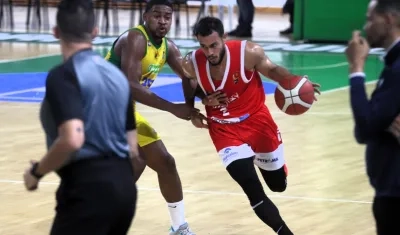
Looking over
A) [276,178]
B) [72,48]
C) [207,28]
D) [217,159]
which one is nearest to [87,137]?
[72,48]

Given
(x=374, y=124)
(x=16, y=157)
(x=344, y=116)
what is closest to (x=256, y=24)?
(x=344, y=116)

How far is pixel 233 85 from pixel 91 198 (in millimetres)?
2931

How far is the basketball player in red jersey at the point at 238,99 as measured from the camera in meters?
7.07

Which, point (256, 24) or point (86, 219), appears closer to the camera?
point (86, 219)

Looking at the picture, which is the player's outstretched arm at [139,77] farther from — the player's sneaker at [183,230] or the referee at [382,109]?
the referee at [382,109]

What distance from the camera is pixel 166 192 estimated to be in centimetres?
752

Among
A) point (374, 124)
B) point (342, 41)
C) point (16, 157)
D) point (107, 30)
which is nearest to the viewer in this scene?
point (374, 124)

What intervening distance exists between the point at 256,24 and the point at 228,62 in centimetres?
1762

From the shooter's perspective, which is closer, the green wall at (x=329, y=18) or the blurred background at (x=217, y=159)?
the blurred background at (x=217, y=159)

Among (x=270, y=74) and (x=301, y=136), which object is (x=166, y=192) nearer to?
(x=270, y=74)

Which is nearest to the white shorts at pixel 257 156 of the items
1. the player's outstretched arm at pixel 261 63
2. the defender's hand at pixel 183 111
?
the defender's hand at pixel 183 111

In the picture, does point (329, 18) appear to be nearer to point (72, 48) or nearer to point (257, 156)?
point (257, 156)

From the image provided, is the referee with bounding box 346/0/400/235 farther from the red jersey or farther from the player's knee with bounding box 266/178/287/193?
the player's knee with bounding box 266/178/287/193

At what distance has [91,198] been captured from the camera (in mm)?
4445
